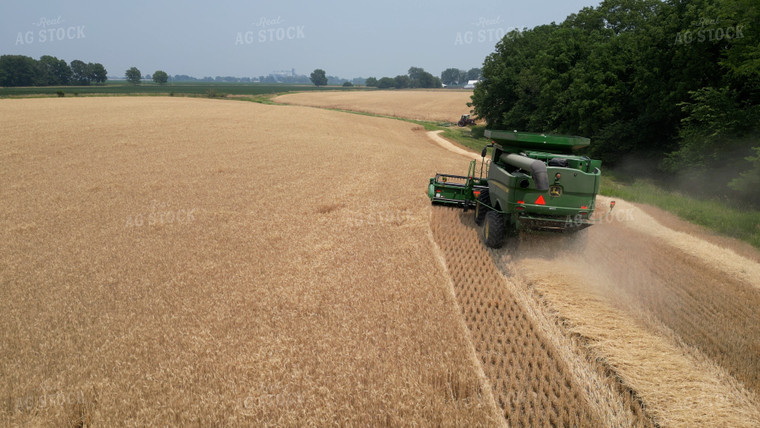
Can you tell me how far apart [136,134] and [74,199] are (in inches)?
519

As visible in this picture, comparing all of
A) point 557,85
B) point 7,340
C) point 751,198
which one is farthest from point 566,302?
point 557,85

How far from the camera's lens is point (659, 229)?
36.0 ft

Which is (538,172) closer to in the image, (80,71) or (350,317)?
(350,317)

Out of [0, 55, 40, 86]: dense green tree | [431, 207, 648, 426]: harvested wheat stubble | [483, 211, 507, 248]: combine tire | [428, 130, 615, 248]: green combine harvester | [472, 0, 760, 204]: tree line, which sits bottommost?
[431, 207, 648, 426]: harvested wheat stubble

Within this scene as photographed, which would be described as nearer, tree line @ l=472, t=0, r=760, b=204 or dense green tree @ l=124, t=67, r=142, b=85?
tree line @ l=472, t=0, r=760, b=204

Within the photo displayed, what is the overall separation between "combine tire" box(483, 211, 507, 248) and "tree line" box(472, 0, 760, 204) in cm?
1049

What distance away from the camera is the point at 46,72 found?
108062 millimetres

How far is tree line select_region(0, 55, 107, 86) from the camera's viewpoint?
323ft

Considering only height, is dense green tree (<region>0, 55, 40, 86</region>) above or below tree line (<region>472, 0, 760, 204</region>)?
above

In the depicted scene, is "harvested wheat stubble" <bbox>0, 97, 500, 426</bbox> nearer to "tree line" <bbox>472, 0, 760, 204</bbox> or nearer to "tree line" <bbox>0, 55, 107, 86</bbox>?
"tree line" <bbox>472, 0, 760, 204</bbox>

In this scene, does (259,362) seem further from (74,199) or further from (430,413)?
(74,199)

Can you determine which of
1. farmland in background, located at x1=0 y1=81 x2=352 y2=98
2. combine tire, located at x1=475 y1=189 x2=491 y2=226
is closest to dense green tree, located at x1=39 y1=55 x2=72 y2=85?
A: farmland in background, located at x1=0 y1=81 x2=352 y2=98

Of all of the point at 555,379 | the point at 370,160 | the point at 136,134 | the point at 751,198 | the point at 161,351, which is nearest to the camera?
the point at 555,379

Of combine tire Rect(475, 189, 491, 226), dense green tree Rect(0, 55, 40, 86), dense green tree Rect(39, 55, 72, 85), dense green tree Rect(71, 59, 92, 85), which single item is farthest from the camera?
dense green tree Rect(71, 59, 92, 85)
